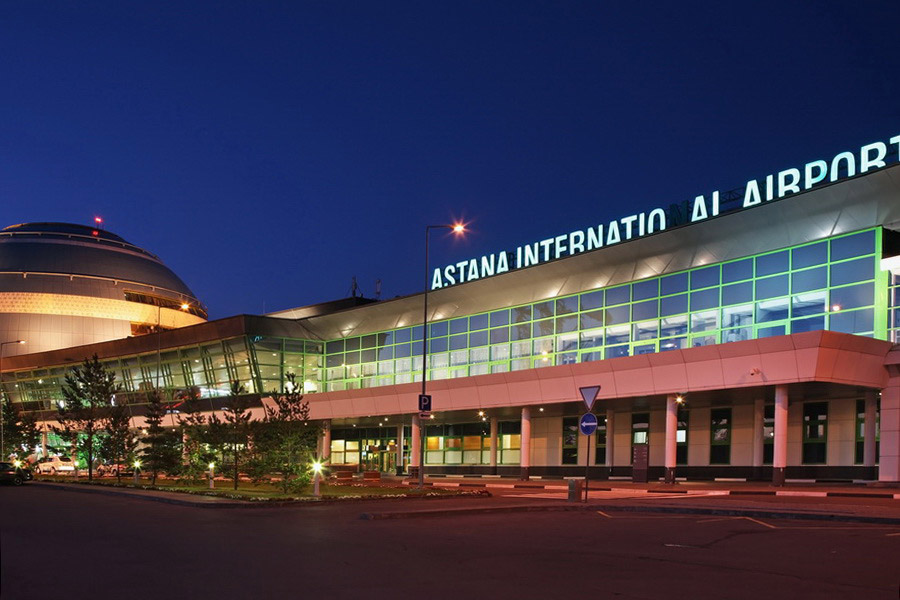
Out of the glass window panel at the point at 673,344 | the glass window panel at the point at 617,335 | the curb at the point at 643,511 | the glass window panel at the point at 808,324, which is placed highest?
the glass window panel at the point at 808,324

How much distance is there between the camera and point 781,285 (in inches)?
1565

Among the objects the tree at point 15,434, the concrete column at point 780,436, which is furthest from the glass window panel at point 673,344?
the tree at point 15,434

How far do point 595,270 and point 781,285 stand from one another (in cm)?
1141

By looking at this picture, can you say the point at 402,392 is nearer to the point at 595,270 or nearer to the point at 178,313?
the point at 595,270

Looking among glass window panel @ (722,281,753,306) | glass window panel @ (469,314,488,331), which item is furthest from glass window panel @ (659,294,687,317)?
glass window panel @ (469,314,488,331)

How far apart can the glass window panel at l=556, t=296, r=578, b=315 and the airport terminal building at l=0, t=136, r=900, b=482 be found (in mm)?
101

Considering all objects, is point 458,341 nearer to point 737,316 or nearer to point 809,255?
point 737,316

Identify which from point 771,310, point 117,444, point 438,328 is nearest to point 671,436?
point 771,310

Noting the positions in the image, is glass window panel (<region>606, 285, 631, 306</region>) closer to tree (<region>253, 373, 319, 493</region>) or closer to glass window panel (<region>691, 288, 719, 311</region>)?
glass window panel (<region>691, 288, 719, 311</region>)

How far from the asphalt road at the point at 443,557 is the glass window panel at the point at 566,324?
91.3ft

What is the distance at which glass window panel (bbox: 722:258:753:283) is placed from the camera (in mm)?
41281

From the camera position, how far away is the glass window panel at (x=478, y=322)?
5628 centimetres

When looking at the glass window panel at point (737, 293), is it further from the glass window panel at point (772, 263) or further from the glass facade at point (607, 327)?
the glass window panel at point (772, 263)

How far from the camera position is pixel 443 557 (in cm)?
1419
